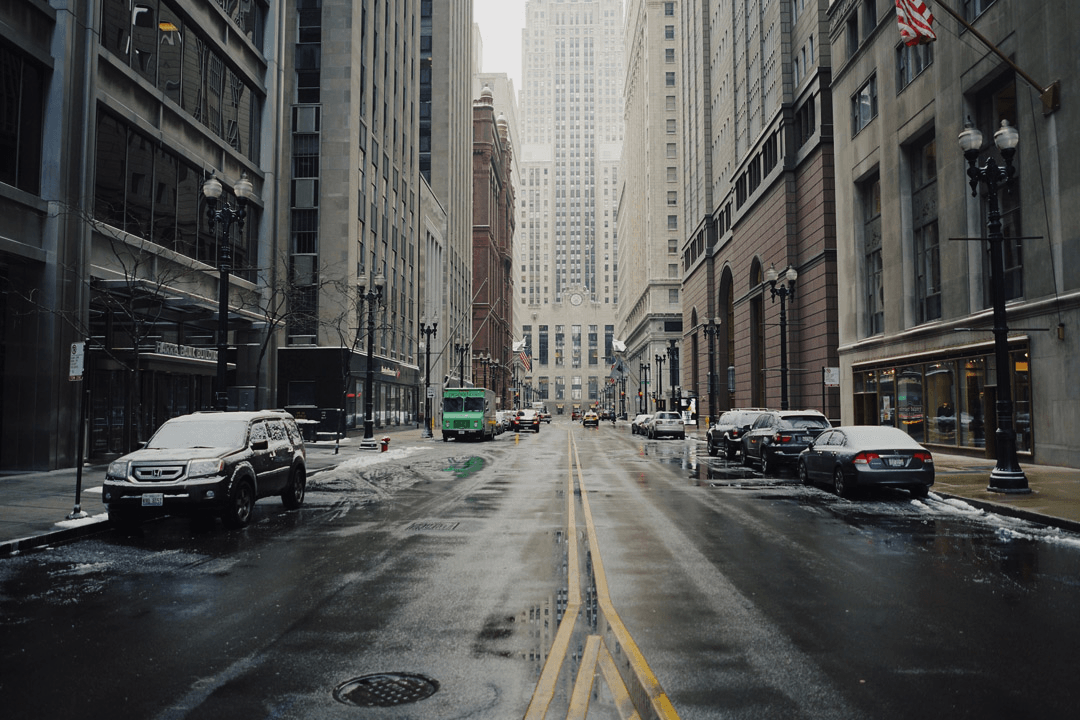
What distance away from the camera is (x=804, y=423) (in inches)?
881

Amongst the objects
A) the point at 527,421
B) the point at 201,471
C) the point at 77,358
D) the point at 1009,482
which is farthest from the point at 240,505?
the point at 527,421

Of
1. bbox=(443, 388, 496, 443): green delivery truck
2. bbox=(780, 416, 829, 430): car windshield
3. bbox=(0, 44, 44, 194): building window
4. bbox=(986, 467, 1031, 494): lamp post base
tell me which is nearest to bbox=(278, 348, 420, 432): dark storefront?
bbox=(443, 388, 496, 443): green delivery truck

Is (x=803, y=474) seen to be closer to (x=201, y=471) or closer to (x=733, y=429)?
(x=733, y=429)

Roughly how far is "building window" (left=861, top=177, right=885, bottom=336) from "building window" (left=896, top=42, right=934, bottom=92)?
15.5ft

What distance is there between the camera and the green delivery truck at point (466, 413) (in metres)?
44.4

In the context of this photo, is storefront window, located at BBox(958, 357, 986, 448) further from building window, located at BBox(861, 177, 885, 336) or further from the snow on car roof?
the snow on car roof

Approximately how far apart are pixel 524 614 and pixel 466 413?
124 ft

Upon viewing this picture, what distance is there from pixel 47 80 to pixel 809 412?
22.4 meters

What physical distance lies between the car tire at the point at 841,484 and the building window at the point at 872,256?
2037 centimetres

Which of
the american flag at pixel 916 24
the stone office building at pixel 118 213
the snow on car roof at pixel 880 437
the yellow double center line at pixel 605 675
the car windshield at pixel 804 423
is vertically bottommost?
the yellow double center line at pixel 605 675

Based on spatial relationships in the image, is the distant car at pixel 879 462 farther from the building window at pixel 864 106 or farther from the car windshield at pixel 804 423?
the building window at pixel 864 106

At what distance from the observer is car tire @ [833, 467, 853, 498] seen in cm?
1650

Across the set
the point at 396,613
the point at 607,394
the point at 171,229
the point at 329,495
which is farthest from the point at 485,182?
the point at 396,613

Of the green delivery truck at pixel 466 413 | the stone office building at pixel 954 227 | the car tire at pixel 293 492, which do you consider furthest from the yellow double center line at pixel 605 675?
the green delivery truck at pixel 466 413
